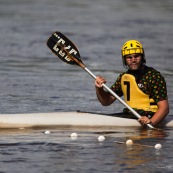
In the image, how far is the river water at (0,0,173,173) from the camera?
11.1 meters

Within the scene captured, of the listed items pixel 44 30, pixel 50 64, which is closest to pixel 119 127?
pixel 50 64

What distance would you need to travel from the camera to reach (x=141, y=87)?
13023 mm

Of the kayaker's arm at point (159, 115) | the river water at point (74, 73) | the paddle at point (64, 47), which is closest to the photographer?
the river water at point (74, 73)

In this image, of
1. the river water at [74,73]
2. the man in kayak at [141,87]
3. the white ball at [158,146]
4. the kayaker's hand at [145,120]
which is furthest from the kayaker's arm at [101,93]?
the white ball at [158,146]

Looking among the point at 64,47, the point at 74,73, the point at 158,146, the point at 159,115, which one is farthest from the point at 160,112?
the point at 74,73

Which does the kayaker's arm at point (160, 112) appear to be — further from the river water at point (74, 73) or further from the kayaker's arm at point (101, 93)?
the kayaker's arm at point (101, 93)

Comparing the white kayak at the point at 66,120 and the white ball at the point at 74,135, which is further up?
the white kayak at the point at 66,120

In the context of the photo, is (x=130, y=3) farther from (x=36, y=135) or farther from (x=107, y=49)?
(x=36, y=135)

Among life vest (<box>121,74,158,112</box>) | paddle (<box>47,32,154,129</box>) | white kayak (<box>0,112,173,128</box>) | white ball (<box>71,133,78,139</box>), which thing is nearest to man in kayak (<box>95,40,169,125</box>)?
life vest (<box>121,74,158,112</box>)

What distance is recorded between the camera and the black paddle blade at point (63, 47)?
14.0 m

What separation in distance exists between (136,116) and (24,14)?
24917 mm

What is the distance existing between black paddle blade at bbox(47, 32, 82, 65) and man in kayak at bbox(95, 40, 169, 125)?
42.4 inches

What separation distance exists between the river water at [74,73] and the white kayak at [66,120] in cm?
14

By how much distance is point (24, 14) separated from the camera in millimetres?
37562
